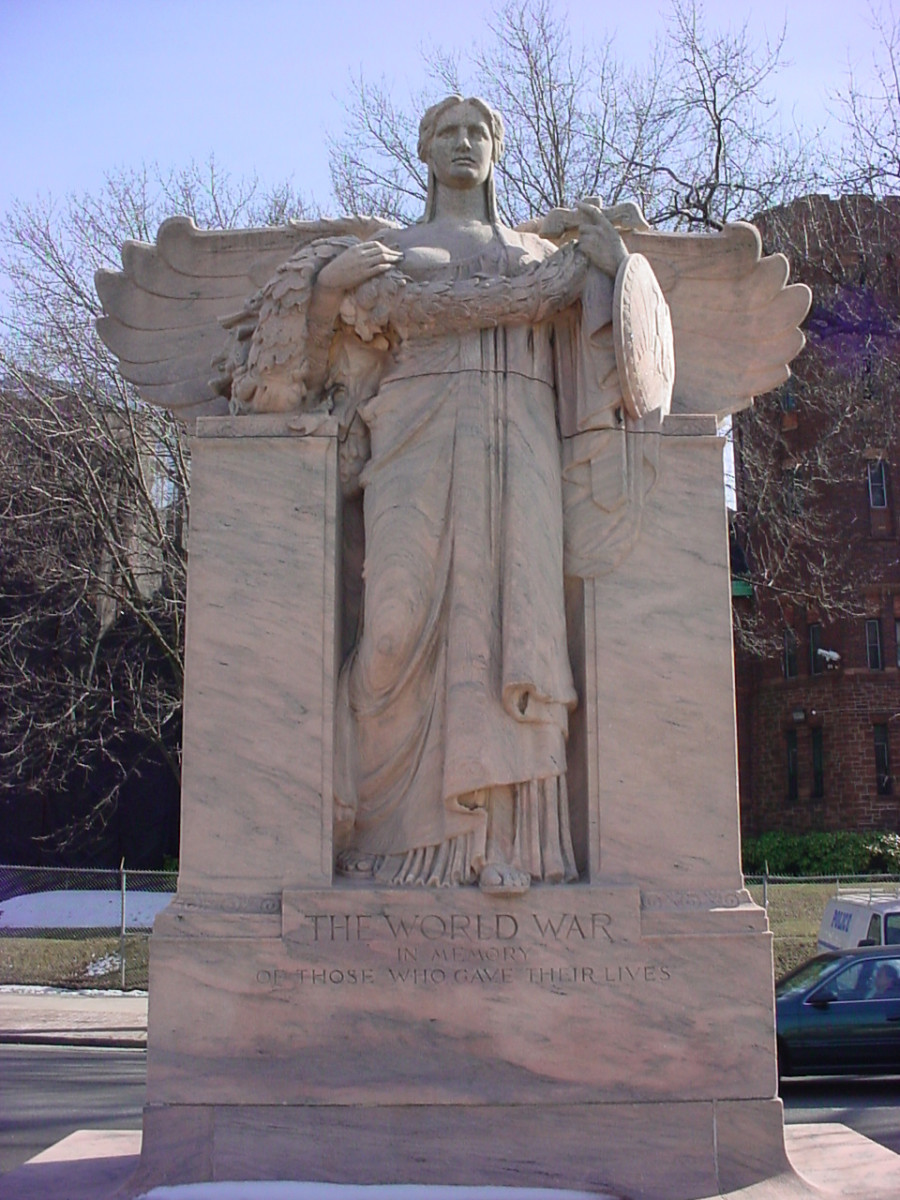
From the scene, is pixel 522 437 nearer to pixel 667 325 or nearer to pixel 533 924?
pixel 667 325

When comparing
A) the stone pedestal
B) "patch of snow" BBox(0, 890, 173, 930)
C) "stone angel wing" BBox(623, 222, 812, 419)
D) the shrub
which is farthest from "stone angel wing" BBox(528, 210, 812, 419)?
the shrub

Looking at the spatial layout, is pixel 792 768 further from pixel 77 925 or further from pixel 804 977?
pixel 804 977

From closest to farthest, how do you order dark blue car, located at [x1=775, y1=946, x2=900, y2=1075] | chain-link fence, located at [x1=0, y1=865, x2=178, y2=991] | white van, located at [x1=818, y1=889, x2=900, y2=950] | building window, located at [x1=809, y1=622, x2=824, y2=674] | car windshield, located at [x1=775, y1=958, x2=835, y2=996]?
1. dark blue car, located at [x1=775, y1=946, x2=900, y2=1075]
2. car windshield, located at [x1=775, y1=958, x2=835, y2=996]
3. white van, located at [x1=818, y1=889, x2=900, y2=950]
4. chain-link fence, located at [x1=0, y1=865, x2=178, y2=991]
5. building window, located at [x1=809, y1=622, x2=824, y2=674]

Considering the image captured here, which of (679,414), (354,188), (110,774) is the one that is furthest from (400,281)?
(110,774)

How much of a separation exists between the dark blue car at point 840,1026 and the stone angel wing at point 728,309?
7.36 m

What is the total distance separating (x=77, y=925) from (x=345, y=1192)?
17.9 metres

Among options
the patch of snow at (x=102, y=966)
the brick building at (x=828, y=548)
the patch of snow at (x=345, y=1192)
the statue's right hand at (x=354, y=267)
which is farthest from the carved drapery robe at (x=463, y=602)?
the brick building at (x=828, y=548)

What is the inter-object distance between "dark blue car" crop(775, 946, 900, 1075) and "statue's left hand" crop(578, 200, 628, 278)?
8.29m

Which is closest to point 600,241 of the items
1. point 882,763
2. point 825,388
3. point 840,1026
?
point 840,1026

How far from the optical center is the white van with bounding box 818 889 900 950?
15852 millimetres

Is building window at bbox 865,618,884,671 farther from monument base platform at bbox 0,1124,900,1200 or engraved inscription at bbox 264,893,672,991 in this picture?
engraved inscription at bbox 264,893,672,991

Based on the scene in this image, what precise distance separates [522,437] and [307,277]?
1295mm

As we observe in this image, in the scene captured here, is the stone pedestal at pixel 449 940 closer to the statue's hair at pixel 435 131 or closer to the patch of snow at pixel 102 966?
the statue's hair at pixel 435 131

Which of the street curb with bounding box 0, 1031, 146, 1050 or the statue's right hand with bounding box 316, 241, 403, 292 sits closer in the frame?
the statue's right hand with bounding box 316, 241, 403, 292
